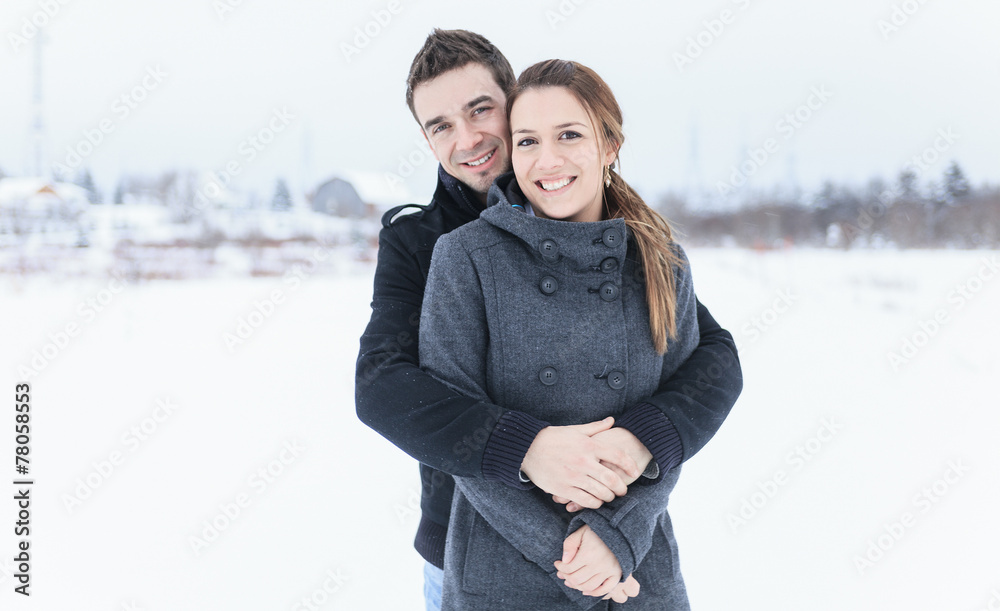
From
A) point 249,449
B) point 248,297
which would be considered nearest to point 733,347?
point 249,449

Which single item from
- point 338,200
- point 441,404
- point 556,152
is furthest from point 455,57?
point 338,200

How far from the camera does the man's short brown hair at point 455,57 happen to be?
1423 mm

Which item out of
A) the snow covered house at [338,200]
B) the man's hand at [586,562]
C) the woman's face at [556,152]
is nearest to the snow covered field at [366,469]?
the man's hand at [586,562]

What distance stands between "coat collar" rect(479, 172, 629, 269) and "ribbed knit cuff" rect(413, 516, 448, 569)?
2.10 feet

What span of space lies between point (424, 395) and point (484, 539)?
29 cm

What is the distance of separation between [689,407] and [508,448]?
0.34m

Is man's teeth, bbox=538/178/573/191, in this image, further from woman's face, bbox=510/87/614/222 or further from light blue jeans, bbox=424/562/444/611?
light blue jeans, bbox=424/562/444/611

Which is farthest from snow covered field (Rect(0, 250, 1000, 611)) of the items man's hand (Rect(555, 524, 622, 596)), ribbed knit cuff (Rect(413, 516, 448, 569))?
man's hand (Rect(555, 524, 622, 596))

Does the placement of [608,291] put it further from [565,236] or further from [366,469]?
[366,469]

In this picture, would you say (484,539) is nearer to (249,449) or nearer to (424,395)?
(424,395)

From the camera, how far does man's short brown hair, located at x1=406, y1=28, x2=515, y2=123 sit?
1423mm

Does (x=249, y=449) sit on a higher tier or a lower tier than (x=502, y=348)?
lower

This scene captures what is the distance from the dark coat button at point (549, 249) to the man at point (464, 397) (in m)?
0.27

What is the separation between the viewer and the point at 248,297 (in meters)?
8.17
